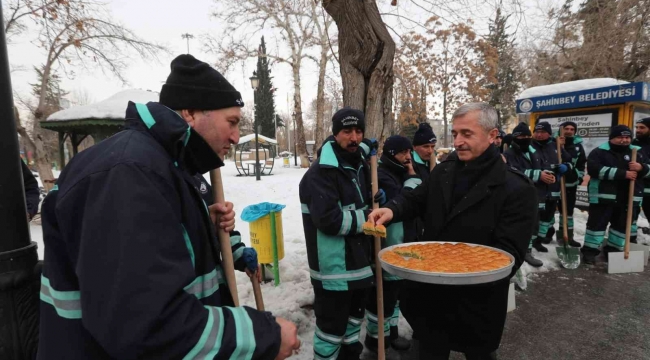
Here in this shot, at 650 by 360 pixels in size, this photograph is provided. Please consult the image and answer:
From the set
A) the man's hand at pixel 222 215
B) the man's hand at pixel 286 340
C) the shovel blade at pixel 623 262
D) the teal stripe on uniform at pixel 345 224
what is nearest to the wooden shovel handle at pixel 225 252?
the man's hand at pixel 222 215

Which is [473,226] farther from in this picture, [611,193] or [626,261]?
[611,193]

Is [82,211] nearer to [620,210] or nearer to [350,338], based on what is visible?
[350,338]

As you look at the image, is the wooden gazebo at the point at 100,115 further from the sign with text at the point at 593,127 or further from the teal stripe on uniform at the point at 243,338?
the sign with text at the point at 593,127

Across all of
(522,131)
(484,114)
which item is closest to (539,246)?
(522,131)

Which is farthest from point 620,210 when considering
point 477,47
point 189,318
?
point 477,47

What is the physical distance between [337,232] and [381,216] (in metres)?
A: 0.37

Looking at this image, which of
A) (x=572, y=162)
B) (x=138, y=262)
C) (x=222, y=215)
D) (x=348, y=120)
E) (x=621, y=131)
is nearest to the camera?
(x=138, y=262)

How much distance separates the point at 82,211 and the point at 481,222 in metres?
2.21

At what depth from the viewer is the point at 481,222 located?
229 centimetres

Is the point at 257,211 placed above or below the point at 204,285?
below

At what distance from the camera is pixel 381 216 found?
2.60m

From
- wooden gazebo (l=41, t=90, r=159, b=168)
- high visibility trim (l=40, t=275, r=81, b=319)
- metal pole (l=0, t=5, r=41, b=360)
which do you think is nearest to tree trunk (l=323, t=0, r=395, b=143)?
metal pole (l=0, t=5, r=41, b=360)

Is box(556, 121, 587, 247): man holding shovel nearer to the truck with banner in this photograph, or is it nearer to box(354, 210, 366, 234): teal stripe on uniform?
the truck with banner

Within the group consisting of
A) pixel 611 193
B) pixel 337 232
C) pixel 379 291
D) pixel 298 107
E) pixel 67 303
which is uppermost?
pixel 298 107
